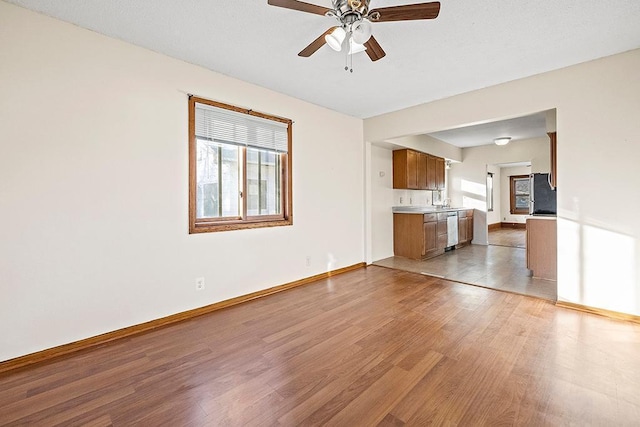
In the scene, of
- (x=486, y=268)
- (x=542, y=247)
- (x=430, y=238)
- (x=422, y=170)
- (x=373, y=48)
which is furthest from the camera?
(x=422, y=170)

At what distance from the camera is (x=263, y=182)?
365 centimetres

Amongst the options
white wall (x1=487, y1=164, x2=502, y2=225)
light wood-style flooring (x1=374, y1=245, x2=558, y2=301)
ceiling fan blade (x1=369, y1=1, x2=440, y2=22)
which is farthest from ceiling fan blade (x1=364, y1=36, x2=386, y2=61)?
white wall (x1=487, y1=164, x2=502, y2=225)

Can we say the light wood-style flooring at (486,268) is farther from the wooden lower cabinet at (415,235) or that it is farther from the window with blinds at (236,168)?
the window with blinds at (236,168)

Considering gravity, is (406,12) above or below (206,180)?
above

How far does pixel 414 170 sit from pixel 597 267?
333 cm

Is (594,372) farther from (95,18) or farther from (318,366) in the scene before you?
(95,18)

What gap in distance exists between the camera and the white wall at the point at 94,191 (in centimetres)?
205

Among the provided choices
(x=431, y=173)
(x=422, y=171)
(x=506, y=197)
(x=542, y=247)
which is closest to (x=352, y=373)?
(x=542, y=247)

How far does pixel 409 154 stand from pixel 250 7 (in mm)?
4209

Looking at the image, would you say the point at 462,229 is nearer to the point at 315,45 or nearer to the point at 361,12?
the point at 315,45

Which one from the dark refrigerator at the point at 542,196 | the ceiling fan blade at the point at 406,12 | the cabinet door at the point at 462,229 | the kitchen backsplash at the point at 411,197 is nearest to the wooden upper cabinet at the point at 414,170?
the kitchen backsplash at the point at 411,197

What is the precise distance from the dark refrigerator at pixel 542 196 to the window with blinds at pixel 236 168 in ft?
12.8

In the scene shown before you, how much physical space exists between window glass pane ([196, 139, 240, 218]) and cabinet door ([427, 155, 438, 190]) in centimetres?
444

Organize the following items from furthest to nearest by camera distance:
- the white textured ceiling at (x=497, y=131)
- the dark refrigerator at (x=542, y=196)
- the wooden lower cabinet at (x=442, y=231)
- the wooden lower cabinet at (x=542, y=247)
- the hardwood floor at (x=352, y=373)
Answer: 1. the wooden lower cabinet at (x=442, y=231)
2. the white textured ceiling at (x=497, y=131)
3. the dark refrigerator at (x=542, y=196)
4. the wooden lower cabinet at (x=542, y=247)
5. the hardwood floor at (x=352, y=373)
